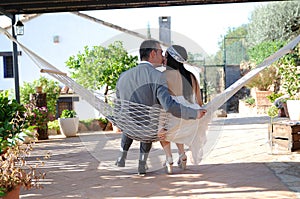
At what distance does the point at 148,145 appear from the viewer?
3.16 metres

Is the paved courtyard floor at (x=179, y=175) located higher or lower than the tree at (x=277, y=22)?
lower

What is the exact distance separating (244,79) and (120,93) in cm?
99

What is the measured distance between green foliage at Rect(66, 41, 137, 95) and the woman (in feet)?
10.8

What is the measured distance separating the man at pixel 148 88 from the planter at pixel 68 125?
2.88m

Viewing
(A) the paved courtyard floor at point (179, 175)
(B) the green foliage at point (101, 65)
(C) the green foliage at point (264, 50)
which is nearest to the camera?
(A) the paved courtyard floor at point (179, 175)

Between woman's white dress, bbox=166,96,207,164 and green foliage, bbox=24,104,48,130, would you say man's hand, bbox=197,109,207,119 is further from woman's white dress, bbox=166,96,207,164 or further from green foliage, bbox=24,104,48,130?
green foliage, bbox=24,104,48,130

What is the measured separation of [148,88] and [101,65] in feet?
12.6

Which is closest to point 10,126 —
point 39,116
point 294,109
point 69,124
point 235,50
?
point 39,116

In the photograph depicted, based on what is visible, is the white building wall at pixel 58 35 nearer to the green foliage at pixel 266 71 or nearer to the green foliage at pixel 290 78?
the green foliage at pixel 266 71

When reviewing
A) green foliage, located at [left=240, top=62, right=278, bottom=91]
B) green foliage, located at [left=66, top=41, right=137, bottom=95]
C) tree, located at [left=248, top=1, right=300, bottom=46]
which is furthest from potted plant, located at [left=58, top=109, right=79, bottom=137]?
tree, located at [left=248, top=1, right=300, bottom=46]

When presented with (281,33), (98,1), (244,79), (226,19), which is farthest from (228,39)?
(244,79)

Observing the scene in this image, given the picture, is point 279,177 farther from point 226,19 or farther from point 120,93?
point 226,19

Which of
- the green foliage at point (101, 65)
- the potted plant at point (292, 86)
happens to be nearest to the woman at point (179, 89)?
the green foliage at point (101, 65)

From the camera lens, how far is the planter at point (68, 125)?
593cm
